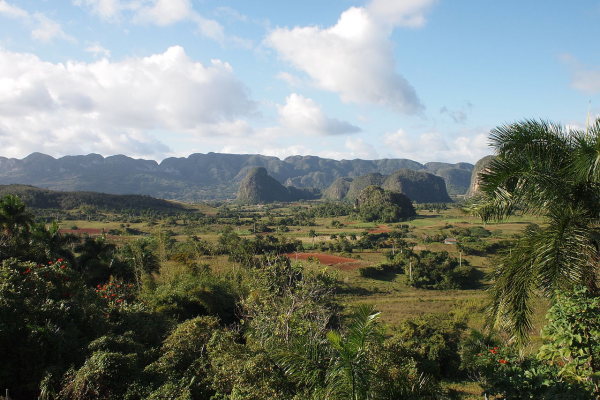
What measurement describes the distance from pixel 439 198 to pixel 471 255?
126 m

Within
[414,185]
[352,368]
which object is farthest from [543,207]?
[414,185]

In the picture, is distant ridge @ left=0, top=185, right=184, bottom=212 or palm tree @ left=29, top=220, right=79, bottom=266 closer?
palm tree @ left=29, top=220, right=79, bottom=266

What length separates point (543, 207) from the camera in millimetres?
4414

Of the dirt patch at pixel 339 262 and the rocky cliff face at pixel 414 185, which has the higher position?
the rocky cliff face at pixel 414 185

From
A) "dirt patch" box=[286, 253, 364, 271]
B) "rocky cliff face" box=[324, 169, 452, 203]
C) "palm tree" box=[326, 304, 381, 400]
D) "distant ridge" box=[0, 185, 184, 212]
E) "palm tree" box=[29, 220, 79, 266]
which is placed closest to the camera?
"palm tree" box=[326, 304, 381, 400]

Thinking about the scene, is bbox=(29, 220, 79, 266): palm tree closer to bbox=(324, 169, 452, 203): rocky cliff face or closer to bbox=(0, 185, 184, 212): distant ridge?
bbox=(0, 185, 184, 212): distant ridge

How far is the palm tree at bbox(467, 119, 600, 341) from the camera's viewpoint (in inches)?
151

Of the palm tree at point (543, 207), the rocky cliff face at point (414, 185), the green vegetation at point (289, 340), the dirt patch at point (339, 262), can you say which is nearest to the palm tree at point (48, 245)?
the green vegetation at point (289, 340)

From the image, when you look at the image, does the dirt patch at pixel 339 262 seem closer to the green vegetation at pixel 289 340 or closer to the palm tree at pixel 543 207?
the green vegetation at pixel 289 340

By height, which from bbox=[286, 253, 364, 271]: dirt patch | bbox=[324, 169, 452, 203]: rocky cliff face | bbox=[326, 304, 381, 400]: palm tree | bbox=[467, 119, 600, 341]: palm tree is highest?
bbox=[324, 169, 452, 203]: rocky cliff face

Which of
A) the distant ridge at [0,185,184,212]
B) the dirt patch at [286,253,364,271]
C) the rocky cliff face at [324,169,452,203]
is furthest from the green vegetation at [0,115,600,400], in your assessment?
the rocky cliff face at [324,169,452,203]

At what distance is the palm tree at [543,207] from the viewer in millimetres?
3846

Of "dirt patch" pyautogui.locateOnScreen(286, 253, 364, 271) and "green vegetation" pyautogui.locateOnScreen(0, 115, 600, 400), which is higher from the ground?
"green vegetation" pyautogui.locateOnScreen(0, 115, 600, 400)

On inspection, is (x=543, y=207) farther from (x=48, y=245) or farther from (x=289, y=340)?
(x=48, y=245)
